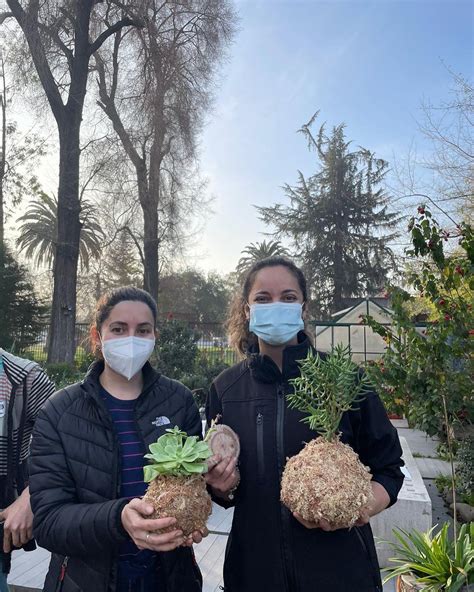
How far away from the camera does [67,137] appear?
43.7 ft

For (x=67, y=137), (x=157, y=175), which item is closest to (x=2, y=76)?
(x=67, y=137)

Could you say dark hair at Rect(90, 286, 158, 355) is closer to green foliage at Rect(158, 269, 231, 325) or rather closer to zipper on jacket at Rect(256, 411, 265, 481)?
zipper on jacket at Rect(256, 411, 265, 481)

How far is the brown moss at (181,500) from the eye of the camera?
1.34 meters

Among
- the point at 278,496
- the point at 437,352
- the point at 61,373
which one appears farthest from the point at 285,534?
the point at 61,373

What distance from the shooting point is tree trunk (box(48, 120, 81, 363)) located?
511 inches

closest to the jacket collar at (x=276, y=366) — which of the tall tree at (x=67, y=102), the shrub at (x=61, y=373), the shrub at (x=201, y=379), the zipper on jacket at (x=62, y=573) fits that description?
the zipper on jacket at (x=62, y=573)

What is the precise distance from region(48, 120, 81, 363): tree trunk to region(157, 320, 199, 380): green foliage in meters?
4.07

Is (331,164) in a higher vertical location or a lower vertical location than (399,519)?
higher

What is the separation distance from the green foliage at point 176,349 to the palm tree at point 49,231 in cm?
565

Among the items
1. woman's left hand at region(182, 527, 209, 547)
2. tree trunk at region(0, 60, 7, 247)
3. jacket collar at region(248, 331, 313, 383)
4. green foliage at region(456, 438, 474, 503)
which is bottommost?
green foliage at region(456, 438, 474, 503)

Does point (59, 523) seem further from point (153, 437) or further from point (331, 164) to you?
point (331, 164)

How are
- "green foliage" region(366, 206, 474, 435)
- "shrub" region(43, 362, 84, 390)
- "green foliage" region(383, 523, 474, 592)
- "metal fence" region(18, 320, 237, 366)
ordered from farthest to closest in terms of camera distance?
"metal fence" region(18, 320, 237, 366)
"shrub" region(43, 362, 84, 390)
"green foliage" region(366, 206, 474, 435)
"green foliage" region(383, 523, 474, 592)

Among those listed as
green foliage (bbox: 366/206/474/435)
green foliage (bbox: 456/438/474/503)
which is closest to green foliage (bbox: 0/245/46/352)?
green foliage (bbox: 366/206/474/435)

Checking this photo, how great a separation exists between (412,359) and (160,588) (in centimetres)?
387
